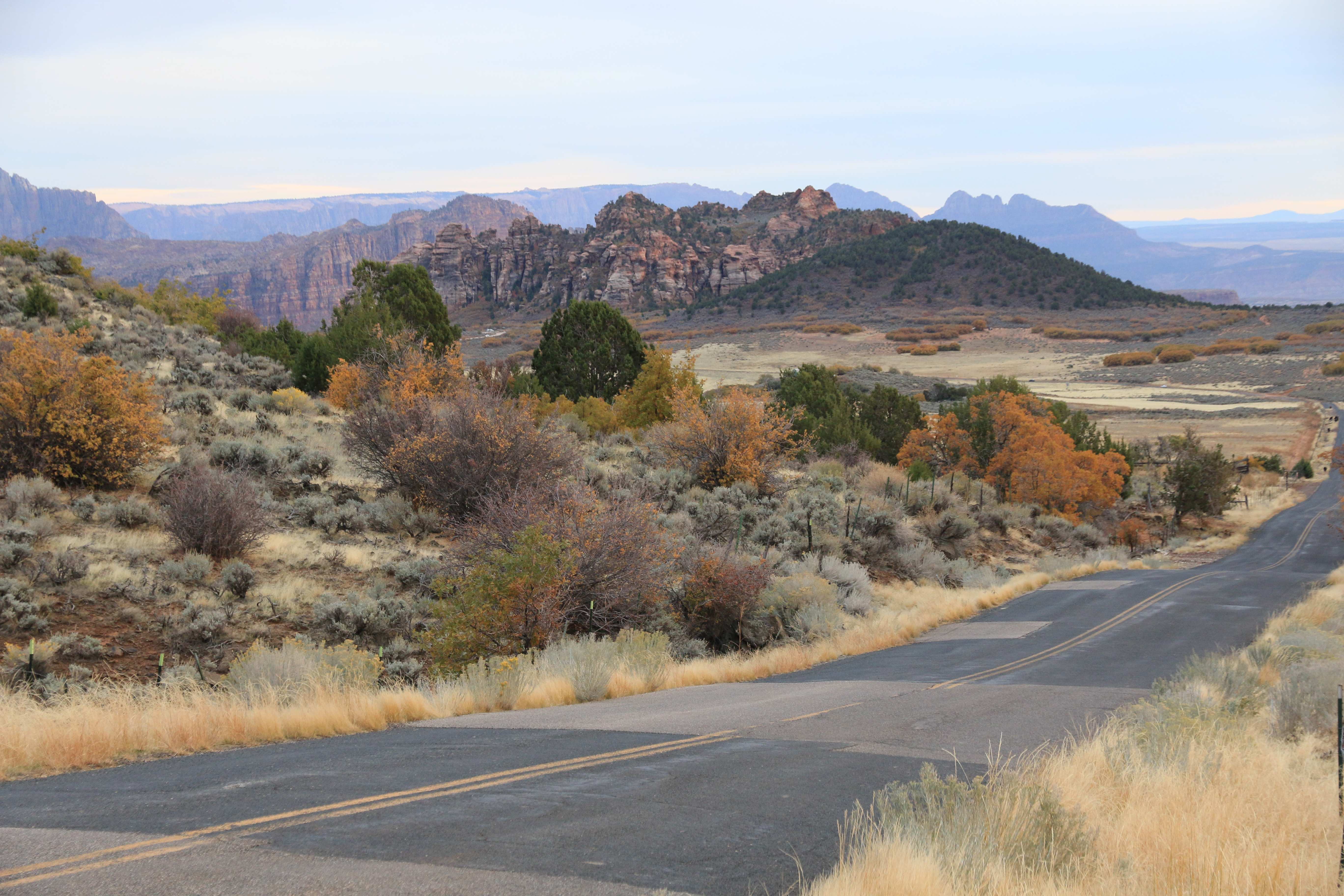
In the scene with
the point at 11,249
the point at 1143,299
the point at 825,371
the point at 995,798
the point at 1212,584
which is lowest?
the point at 1212,584

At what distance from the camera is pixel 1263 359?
9944 centimetres

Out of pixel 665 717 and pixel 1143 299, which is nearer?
pixel 665 717

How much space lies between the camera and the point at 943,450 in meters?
44.2

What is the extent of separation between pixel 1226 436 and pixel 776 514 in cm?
6350

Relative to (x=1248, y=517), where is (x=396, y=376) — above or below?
above

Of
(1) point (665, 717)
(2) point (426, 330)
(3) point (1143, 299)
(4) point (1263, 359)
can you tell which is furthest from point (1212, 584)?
Answer: (3) point (1143, 299)

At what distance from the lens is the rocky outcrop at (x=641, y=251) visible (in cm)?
15988

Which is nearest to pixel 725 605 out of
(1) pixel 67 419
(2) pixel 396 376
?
(1) pixel 67 419

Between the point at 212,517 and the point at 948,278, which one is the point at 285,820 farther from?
the point at 948,278

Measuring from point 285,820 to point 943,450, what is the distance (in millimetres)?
42751

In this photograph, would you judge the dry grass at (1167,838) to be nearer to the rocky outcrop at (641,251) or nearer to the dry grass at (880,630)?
the dry grass at (880,630)

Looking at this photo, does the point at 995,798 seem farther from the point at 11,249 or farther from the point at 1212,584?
the point at 11,249

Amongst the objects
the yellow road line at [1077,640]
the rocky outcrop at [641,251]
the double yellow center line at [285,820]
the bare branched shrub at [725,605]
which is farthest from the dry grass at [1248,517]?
the rocky outcrop at [641,251]

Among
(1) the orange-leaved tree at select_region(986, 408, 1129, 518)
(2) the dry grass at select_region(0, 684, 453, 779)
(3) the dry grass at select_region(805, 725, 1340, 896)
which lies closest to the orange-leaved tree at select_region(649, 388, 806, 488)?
(1) the orange-leaved tree at select_region(986, 408, 1129, 518)
